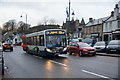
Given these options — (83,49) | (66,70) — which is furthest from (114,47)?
(66,70)

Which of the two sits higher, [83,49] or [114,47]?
[114,47]

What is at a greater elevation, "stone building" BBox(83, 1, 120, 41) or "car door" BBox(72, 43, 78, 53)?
"stone building" BBox(83, 1, 120, 41)

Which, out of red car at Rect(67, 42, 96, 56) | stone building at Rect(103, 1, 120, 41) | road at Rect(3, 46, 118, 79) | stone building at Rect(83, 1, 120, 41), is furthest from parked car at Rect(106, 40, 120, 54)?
stone building at Rect(103, 1, 120, 41)

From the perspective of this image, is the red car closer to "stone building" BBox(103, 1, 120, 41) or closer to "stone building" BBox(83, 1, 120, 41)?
"stone building" BBox(83, 1, 120, 41)

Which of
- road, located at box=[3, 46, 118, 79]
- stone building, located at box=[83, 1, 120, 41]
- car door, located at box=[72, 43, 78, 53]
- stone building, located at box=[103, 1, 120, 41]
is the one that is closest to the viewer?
road, located at box=[3, 46, 118, 79]

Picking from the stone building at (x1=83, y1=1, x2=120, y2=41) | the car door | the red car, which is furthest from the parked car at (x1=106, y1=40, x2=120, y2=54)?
the stone building at (x1=83, y1=1, x2=120, y2=41)

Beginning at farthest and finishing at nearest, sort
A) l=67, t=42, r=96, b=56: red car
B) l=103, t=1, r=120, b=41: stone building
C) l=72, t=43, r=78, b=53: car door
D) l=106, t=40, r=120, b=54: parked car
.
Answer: l=103, t=1, r=120, b=41: stone building → l=72, t=43, r=78, b=53: car door → l=106, t=40, r=120, b=54: parked car → l=67, t=42, r=96, b=56: red car

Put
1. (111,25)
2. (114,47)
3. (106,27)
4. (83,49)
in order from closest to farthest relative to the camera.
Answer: (83,49) → (114,47) → (111,25) → (106,27)

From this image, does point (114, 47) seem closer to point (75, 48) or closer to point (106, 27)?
point (75, 48)

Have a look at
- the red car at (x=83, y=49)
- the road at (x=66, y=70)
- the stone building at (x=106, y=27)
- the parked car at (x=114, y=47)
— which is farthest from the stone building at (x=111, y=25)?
the road at (x=66, y=70)

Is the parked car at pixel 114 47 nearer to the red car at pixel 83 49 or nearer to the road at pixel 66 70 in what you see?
the red car at pixel 83 49

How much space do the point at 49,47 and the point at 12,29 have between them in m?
116

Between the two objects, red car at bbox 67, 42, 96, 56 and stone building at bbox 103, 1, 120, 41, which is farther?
stone building at bbox 103, 1, 120, 41

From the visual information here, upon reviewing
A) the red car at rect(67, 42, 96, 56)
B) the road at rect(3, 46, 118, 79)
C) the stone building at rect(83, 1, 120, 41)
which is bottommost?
the road at rect(3, 46, 118, 79)
